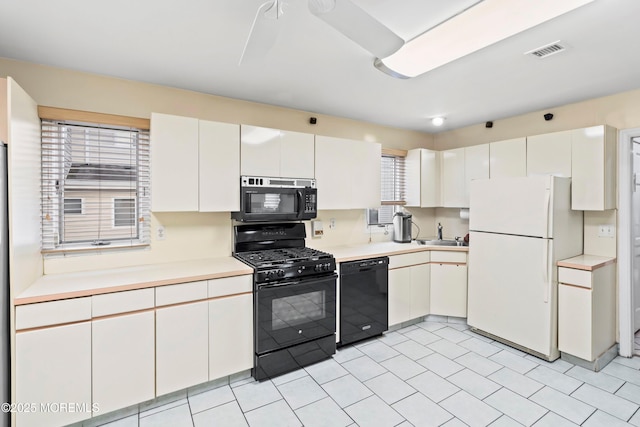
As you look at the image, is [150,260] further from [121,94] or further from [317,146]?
[317,146]

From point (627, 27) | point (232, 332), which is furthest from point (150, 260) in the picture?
point (627, 27)

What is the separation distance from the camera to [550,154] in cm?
316

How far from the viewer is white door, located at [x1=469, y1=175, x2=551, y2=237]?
2.82 m

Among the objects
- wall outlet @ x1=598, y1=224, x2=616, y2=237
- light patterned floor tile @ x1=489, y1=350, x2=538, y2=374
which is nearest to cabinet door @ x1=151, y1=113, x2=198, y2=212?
light patterned floor tile @ x1=489, y1=350, x2=538, y2=374

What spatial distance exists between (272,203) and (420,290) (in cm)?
198

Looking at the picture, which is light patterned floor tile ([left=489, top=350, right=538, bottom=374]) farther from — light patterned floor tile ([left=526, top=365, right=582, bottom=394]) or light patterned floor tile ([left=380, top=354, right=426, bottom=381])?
light patterned floor tile ([left=380, top=354, right=426, bottom=381])

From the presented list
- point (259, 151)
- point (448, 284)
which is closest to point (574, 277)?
point (448, 284)

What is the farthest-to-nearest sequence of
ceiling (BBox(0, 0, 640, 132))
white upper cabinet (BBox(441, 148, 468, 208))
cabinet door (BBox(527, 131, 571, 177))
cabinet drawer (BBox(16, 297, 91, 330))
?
1. white upper cabinet (BBox(441, 148, 468, 208))
2. cabinet door (BBox(527, 131, 571, 177))
3. cabinet drawer (BBox(16, 297, 91, 330))
4. ceiling (BBox(0, 0, 640, 132))

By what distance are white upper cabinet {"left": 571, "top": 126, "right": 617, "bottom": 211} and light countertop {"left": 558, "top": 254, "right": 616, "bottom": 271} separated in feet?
1.54

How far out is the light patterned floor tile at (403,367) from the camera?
8.62 feet

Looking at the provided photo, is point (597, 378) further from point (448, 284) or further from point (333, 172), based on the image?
point (333, 172)

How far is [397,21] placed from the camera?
1757mm

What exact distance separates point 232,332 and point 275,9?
85.0 inches

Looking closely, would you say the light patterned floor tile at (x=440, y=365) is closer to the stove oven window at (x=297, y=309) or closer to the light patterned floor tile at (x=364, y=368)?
the light patterned floor tile at (x=364, y=368)
